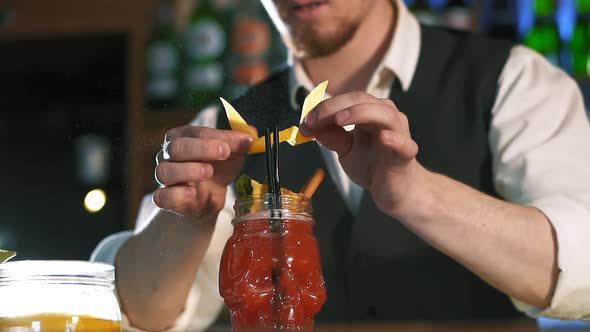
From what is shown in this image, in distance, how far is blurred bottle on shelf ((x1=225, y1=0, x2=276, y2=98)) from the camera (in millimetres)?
1626

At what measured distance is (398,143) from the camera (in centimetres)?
68

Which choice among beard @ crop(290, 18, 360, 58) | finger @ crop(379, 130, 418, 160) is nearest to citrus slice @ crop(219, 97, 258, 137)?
finger @ crop(379, 130, 418, 160)

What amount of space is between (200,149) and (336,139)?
0.37 ft

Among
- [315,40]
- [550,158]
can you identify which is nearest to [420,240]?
[550,158]

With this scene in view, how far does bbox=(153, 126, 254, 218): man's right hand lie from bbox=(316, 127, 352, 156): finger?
0.19 feet

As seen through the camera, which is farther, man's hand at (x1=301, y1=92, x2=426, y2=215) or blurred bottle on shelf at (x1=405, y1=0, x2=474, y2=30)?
blurred bottle on shelf at (x1=405, y1=0, x2=474, y2=30)

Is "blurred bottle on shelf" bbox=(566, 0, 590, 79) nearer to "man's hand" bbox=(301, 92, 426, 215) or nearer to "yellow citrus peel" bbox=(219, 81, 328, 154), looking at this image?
"man's hand" bbox=(301, 92, 426, 215)

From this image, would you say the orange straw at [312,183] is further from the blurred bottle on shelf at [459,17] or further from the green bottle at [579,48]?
the green bottle at [579,48]

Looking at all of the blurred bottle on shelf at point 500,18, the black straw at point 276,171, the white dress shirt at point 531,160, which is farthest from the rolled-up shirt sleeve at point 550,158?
the blurred bottle on shelf at point 500,18

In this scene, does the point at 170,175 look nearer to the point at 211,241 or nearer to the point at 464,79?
the point at 211,241

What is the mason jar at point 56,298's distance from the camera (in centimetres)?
59

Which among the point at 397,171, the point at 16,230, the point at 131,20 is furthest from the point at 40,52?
the point at 397,171

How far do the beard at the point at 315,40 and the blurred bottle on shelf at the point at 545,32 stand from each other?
4.22 ft

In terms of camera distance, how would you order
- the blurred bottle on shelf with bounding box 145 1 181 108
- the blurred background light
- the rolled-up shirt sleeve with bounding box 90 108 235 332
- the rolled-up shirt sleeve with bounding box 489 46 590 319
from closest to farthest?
the rolled-up shirt sleeve with bounding box 90 108 235 332
the blurred background light
the rolled-up shirt sleeve with bounding box 489 46 590 319
the blurred bottle on shelf with bounding box 145 1 181 108
